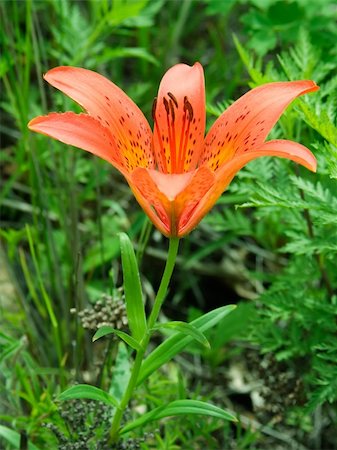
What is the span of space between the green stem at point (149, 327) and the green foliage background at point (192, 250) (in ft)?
0.33

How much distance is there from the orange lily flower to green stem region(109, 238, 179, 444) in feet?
0.13

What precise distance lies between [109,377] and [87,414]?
20 centimetres

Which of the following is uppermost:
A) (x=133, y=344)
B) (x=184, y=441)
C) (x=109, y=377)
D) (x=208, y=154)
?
(x=208, y=154)

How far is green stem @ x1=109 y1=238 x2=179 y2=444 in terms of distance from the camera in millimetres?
1405

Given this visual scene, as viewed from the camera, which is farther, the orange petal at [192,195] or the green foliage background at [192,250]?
the green foliage background at [192,250]

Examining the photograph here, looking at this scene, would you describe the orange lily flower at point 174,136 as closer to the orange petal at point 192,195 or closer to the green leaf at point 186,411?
the orange petal at point 192,195

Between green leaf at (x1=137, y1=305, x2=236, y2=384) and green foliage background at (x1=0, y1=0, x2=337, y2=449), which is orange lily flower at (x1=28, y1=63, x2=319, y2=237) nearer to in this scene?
green foliage background at (x1=0, y1=0, x2=337, y2=449)

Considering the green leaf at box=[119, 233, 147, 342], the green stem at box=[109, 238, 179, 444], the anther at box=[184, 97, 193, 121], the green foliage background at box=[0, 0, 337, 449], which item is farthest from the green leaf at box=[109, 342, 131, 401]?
the anther at box=[184, 97, 193, 121]

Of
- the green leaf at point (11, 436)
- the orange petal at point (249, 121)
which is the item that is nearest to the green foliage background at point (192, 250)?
the green leaf at point (11, 436)

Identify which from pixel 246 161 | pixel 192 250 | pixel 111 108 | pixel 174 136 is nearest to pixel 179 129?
pixel 174 136

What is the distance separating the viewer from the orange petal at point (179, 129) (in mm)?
1504

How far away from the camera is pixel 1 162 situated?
9.70 feet

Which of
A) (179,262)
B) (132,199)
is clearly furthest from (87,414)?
(132,199)

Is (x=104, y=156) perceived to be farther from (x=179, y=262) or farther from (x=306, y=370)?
(x=179, y=262)
